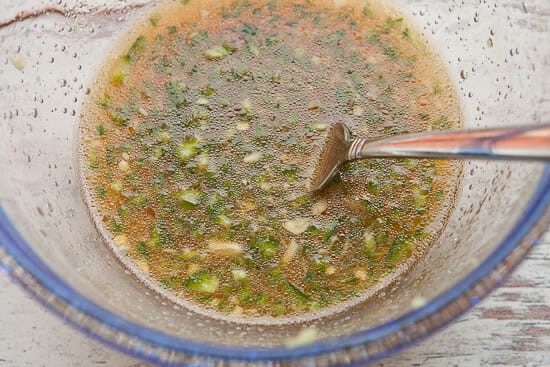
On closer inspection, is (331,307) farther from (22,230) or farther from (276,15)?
(276,15)

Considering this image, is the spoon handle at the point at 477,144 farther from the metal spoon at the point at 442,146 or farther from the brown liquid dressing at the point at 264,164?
the brown liquid dressing at the point at 264,164

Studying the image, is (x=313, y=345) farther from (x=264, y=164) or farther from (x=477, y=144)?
(x=264, y=164)

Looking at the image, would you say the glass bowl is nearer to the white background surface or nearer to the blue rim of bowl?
the blue rim of bowl

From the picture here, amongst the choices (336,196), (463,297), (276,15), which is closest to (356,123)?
(336,196)

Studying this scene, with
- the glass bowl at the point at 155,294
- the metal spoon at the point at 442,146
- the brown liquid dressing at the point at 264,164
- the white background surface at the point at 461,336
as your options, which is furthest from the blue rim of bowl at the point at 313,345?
the white background surface at the point at 461,336

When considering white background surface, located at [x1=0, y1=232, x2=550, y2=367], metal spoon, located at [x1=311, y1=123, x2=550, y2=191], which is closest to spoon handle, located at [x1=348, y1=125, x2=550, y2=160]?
metal spoon, located at [x1=311, y1=123, x2=550, y2=191]
